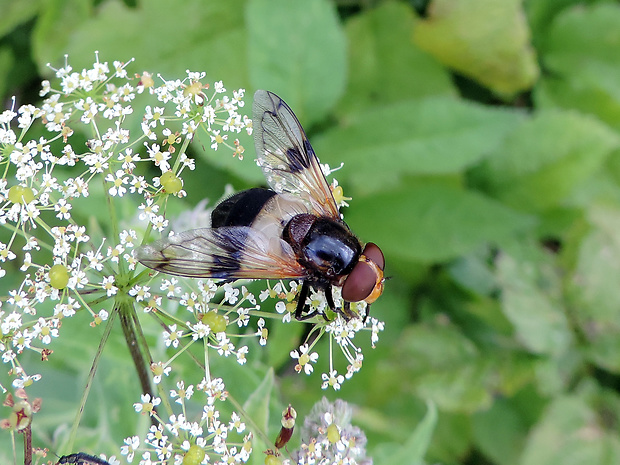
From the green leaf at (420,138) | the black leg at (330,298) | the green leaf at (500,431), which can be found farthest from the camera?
the green leaf at (500,431)

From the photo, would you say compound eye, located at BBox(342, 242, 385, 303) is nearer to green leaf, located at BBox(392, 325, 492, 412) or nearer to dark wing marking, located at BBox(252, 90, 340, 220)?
dark wing marking, located at BBox(252, 90, 340, 220)

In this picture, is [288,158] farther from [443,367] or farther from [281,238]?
[443,367]

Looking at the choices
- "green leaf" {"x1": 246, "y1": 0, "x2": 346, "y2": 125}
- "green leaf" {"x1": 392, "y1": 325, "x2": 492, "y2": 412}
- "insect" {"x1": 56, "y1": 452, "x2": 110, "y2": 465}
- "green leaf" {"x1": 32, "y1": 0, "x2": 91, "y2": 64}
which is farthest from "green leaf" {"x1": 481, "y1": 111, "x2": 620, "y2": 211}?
"insect" {"x1": 56, "y1": 452, "x2": 110, "y2": 465}

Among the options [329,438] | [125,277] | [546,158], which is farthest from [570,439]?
[125,277]

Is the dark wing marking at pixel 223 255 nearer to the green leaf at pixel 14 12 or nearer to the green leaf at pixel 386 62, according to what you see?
the green leaf at pixel 386 62

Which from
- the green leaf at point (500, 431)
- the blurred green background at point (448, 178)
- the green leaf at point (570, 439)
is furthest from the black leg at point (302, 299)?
the green leaf at point (500, 431)

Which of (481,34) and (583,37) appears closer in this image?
(481,34)
